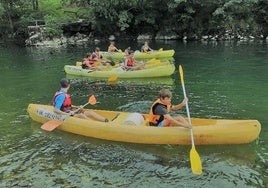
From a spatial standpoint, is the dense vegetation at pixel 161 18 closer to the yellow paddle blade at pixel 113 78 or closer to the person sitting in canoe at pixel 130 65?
the person sitting in canoe at pixel 130 65

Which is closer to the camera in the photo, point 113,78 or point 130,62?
point 113,78

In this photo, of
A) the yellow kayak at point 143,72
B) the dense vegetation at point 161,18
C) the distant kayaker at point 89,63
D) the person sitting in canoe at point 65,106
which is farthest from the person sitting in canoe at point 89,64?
the dense vegetation at point 161,18

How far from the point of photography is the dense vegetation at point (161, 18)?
33.2 meters

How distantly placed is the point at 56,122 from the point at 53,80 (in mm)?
7713

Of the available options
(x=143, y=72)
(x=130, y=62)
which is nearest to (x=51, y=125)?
(x=143, y=72)

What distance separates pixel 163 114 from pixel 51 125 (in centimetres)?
312

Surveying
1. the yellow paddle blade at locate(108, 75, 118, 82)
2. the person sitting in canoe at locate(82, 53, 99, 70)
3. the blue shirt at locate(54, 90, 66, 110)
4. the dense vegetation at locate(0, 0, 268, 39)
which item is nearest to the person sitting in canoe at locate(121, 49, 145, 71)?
the yellow paddle blade at locate(108, 75, 118, 82)

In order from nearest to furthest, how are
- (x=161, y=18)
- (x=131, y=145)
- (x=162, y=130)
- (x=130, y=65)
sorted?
1. (x=162, y=130)
2. (x=131, y=145)
3. (x=130, y=65)
4. (x=161, y=18)

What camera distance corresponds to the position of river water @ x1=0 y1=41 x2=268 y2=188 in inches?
307

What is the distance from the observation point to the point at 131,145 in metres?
9.49

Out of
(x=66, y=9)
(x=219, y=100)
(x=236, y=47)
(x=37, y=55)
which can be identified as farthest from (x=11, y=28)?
(x=219, y=100)

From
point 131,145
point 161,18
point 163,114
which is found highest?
point 161,18

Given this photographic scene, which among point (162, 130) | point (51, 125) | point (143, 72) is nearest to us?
point (162, 130)

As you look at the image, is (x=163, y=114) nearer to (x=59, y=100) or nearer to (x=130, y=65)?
(x=59, y=100)
